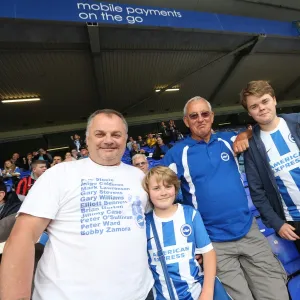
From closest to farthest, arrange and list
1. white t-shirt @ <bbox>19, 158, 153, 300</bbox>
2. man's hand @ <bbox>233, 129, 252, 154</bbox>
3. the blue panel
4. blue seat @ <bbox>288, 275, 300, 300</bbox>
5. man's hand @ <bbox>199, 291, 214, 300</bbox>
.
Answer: white t-shirt @ <bbox>19, 158, 153, 300</bbox>, man's hand @ <bbox>199, 291, 214, 300</bbox>, blue seat @ <bbox>288, 275, 300, 300</bbox>, man's hand @ <bbox>233, 129, 252, 154</bbox>, the blue panel

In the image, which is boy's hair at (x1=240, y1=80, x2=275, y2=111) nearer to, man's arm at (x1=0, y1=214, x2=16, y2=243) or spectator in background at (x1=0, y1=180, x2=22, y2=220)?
man's arm at (x1=0, y1=214, x2=16, y2=243)

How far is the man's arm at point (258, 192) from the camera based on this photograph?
4.48 ft

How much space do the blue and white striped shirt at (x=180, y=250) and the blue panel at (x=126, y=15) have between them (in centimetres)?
739

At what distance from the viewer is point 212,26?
316 inches

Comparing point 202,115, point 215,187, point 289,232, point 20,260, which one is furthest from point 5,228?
point 289,232

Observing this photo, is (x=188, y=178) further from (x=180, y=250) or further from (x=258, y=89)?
(x=258, y=89)

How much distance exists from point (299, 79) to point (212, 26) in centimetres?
1073

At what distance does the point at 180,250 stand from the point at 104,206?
0.55m

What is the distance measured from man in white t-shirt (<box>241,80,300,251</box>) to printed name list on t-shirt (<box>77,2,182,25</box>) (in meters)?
7.02

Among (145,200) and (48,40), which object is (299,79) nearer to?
(48,40)

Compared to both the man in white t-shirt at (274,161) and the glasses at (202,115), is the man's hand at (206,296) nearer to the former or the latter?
the man in white t-shirt at (274,161)

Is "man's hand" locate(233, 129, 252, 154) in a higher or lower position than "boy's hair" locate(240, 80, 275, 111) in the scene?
lower

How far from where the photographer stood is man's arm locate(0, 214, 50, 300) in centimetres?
77

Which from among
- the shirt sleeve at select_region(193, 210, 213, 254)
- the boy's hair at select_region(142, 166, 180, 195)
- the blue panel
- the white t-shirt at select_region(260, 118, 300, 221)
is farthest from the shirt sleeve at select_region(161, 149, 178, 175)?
the blue panel
